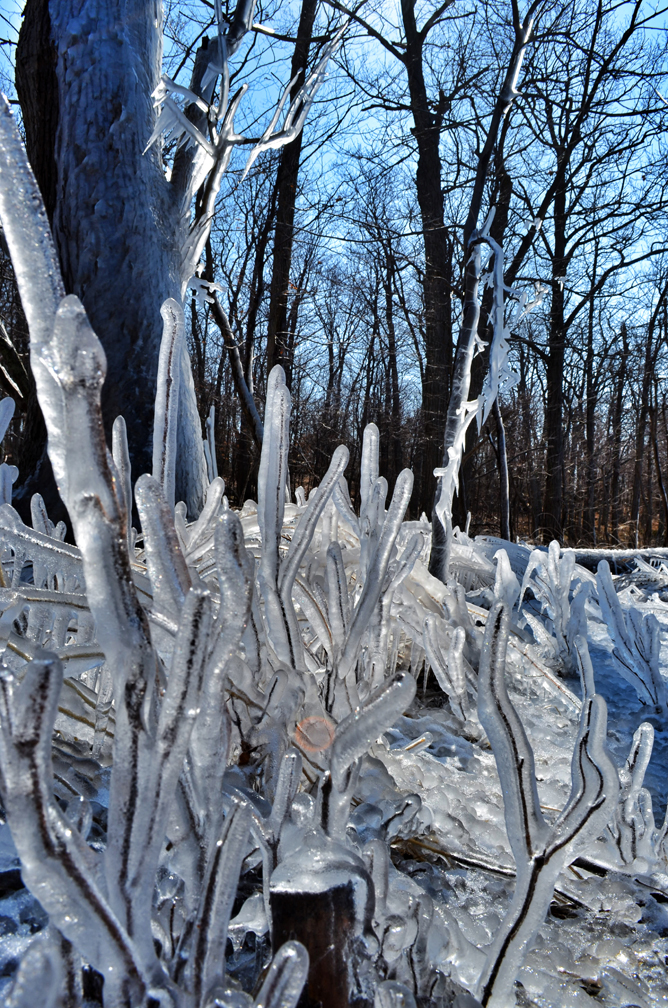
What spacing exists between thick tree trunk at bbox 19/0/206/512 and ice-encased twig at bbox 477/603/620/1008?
1.32 meters

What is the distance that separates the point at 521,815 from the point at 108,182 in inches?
69.7

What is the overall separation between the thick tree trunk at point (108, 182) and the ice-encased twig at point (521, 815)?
132 cm

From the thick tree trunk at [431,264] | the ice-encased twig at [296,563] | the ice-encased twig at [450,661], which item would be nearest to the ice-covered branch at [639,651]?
the ice-encased twig at [450,661]

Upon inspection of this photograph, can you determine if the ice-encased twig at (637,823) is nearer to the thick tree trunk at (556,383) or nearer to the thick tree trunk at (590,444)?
the thick tree trunk at (556,383)

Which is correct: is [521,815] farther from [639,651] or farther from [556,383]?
[556,383]

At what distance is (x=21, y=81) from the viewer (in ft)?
5.37

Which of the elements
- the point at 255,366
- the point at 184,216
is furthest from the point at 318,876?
the point at 255,366

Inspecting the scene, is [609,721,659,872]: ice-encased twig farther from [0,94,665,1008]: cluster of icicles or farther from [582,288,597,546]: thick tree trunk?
[582,288,597,546]: thick tree trunk

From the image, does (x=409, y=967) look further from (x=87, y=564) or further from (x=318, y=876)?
(x=87, y=564)

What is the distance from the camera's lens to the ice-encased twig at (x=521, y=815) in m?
0.28

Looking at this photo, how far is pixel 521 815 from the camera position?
0.29 meters

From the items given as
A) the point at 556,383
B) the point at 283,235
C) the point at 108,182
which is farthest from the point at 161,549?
the point at 556,383

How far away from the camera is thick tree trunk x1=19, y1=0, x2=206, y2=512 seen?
5.01ft

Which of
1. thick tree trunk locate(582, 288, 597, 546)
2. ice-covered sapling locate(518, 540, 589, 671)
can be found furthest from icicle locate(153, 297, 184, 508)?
thick tree trunk locate(582, 288, 597, 546)
